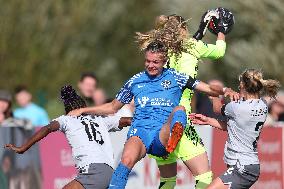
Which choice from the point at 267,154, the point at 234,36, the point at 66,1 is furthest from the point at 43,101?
the point at 267,154

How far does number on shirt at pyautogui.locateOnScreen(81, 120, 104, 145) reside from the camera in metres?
14.6

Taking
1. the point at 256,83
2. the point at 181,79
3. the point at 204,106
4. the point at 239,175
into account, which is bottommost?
the point at 239,175

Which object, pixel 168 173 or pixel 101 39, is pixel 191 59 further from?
pixel 101 39

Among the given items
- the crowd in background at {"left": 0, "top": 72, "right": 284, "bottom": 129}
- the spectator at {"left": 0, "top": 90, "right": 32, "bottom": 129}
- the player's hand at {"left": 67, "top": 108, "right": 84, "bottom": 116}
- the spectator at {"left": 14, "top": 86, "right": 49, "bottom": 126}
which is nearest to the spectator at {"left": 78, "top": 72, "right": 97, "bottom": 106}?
the crowd in background at {"left": 0, "top": 72, "right": 284, "bottom": 129}

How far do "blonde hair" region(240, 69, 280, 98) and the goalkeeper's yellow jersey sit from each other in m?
0.86

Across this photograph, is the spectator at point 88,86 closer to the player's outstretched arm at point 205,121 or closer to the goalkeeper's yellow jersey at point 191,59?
the goalkeeper's yellow jersey at point 191,59

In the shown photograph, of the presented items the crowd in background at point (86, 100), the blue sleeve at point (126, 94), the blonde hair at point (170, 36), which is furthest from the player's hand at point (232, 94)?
the crowd in background at point (86, 100)

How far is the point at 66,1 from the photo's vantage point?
4241 cm

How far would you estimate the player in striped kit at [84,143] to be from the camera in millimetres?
14445

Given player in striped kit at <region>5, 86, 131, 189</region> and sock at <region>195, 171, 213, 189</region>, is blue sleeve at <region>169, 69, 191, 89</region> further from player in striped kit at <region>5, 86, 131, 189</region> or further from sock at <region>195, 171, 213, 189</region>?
sock at <region>195, 171, 213, 189</region>

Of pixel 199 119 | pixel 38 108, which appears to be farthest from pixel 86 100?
pixel 199 119

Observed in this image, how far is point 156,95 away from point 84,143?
3.19ft

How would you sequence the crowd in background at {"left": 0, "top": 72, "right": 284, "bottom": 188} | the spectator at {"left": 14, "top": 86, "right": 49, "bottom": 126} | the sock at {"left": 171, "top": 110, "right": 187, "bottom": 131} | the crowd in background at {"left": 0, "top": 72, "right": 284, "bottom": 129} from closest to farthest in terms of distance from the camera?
the sock at {"left": 171, "top": 110, "right": 187, "bottom": 131}
the crowd in background at {"left": 0, "top": 72, "right": 284, "bottom": 188}
the crowd in background at {"left": 0, "top": 72, "right": 284, "bottom": 129}
the spectator at {"left": 14, "top": 86, "right": 49, "bottom": 126}

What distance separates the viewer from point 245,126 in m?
14.3
